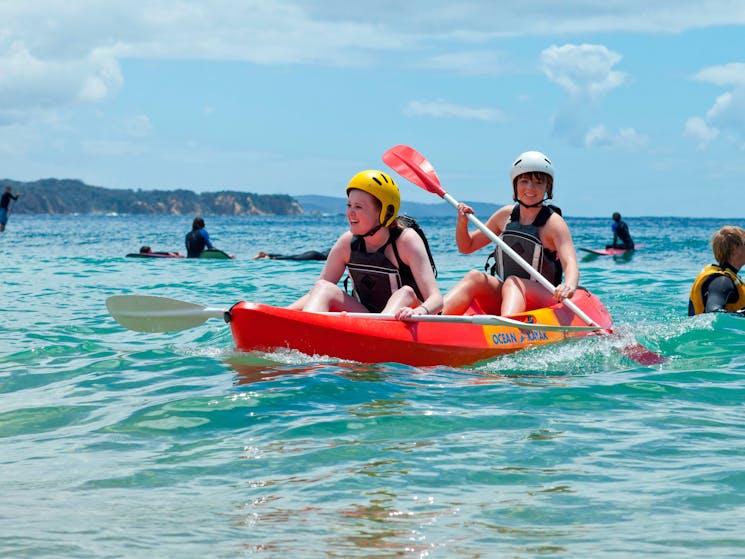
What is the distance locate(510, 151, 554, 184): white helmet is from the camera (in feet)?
25.5

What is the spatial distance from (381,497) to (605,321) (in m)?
4.58

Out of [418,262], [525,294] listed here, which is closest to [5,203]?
[525,294]

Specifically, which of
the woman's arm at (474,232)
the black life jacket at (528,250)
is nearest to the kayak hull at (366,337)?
the black life jacket at (528,250)

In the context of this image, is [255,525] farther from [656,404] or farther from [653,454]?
[656,404]

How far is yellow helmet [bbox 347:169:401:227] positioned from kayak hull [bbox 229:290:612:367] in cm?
80

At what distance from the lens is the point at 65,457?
185 inches

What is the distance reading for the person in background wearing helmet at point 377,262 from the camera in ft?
22.5

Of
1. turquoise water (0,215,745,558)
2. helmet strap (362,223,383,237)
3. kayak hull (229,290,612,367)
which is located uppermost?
helmet strap (362,223,383,237)

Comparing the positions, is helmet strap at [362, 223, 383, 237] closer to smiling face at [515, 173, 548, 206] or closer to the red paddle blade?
smiling face at [515, 173, 548, 206]

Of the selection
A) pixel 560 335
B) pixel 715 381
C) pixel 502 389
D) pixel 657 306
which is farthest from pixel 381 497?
pixel 657 306

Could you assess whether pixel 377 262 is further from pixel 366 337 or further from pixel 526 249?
pixel 526 249

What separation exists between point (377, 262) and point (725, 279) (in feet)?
11.0

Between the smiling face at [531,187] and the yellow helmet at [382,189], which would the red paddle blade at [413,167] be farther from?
the yellow helmet at [382,189]

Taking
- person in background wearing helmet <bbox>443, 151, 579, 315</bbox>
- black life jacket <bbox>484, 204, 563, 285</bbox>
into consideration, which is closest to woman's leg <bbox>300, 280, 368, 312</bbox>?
person in background wearing helmet <bbox>443, 151, 579, 315</bbox>
